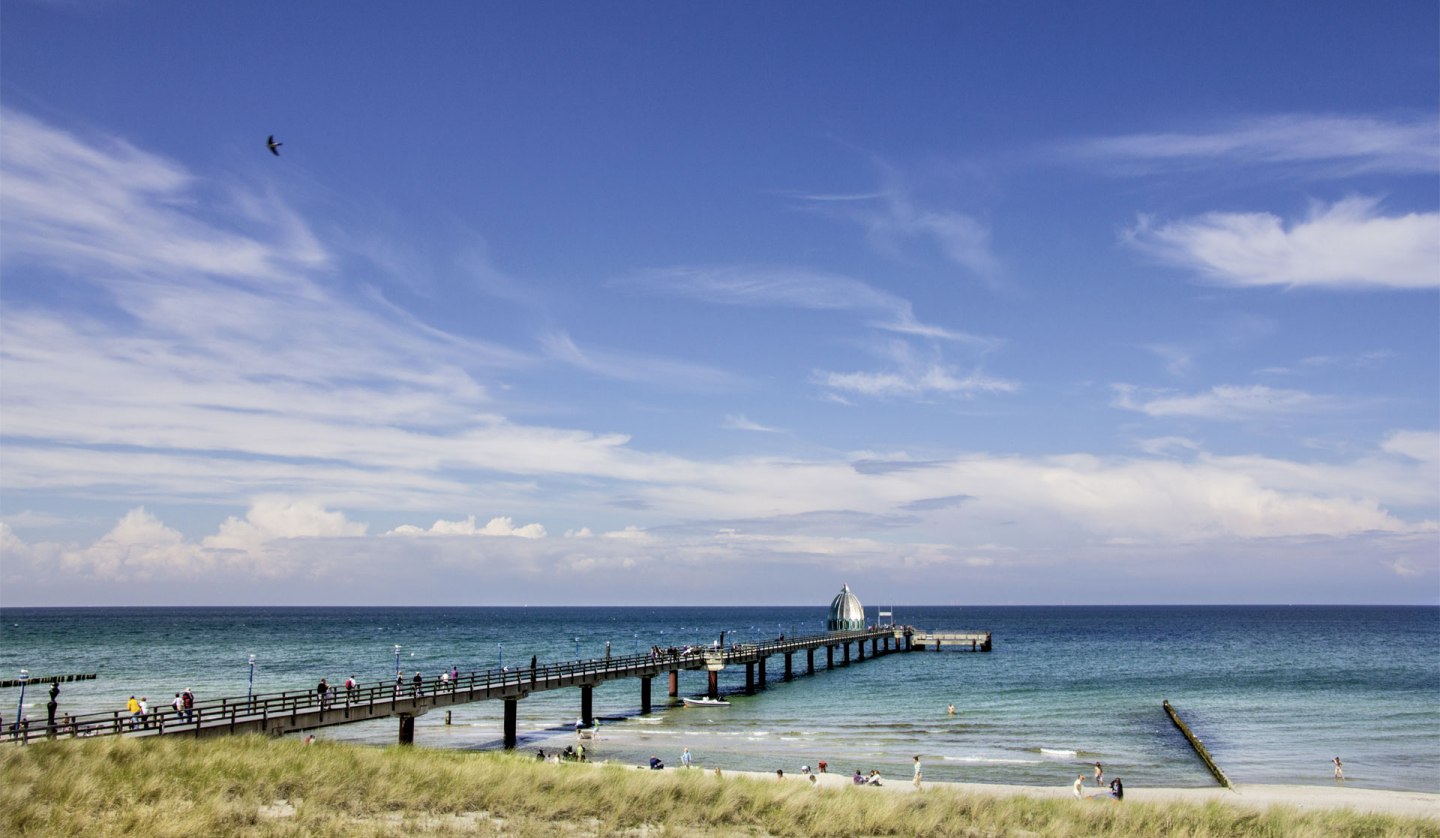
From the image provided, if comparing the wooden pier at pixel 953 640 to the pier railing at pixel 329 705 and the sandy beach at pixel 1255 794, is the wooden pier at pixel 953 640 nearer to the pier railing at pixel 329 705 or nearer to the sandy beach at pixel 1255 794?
the pier railing at pixel 329 705

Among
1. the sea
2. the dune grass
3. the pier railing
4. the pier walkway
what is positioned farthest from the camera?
the sea

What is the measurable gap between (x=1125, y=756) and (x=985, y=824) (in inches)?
860

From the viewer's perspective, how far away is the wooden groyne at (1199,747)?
3581 centimetres

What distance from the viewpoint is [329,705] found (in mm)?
35750

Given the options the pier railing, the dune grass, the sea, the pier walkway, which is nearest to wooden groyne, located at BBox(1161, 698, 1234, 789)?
the sea

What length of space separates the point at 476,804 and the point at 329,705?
15371 mm

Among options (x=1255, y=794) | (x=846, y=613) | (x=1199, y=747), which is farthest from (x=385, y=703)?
(x=846, y=613)

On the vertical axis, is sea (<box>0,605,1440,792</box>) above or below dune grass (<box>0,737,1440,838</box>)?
below

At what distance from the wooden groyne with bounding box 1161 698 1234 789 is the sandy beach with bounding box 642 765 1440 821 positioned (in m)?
0.94

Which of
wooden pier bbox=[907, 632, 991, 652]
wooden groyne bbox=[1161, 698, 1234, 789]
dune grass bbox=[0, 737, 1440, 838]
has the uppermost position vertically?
dune grass bbox=[0, 737, 1440, 838]

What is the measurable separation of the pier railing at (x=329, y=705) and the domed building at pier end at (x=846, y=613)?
57073mm

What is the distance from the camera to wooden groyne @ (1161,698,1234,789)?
35812mm

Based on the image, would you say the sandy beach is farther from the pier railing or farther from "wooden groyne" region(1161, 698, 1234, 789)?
the pier railing

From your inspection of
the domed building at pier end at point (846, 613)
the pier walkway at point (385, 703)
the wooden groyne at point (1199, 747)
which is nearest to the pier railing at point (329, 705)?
the pier walkway at point (385, 703)
